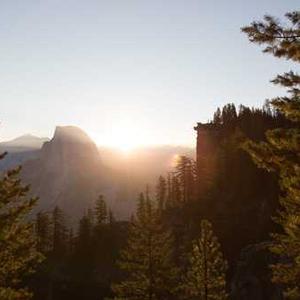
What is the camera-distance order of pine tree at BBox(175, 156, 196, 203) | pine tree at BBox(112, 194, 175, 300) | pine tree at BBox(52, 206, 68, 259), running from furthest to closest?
1. pine tree at BBox(175, 156, 196, 203)
2. pine tree at BBox(52, 206, 68, 259)
3. pine tree at BBox(112, 194, 175, 300)

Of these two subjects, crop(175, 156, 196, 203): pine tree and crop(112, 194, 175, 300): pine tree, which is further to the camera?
crop(175, 156, 196, 203): pine tree

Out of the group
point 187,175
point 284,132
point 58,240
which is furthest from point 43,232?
point 284,132

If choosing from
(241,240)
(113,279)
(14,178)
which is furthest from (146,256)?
(113,279)

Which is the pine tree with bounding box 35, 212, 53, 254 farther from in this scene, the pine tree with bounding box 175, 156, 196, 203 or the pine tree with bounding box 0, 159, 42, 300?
the pine tree with bounding box 0, 159, 42, 300

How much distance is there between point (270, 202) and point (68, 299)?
38069 millimetres

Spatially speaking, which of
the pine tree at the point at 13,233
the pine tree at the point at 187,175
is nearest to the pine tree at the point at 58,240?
the pine tree at the point at 187,175

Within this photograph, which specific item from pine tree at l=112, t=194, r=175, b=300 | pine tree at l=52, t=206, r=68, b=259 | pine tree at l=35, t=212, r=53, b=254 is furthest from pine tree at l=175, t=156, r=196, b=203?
pine tree at l=112, t=194, r=175, b=300

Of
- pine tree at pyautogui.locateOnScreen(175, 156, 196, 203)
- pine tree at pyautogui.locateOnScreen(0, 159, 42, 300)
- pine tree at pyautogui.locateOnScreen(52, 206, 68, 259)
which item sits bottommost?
pine tree at pyautogui.locateOnScreen(0, 159, 42, 300)

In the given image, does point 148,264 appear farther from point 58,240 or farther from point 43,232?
point 58,240

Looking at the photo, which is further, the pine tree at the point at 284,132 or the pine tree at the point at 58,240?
the pine tree at the point at 58,240

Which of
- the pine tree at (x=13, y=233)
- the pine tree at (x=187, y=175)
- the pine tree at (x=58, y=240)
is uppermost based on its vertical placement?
the pine tree at (x=187, y=175)

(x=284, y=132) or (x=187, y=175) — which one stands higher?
(x=187, y=175)

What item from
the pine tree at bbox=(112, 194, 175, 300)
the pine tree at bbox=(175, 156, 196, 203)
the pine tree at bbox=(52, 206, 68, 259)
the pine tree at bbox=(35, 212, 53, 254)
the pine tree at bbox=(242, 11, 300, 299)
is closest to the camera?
the pine tree at bbox=(242, 11, 300, 299)

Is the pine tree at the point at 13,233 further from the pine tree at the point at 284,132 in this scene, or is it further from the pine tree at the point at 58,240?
the pine tree at the point at 58,240
